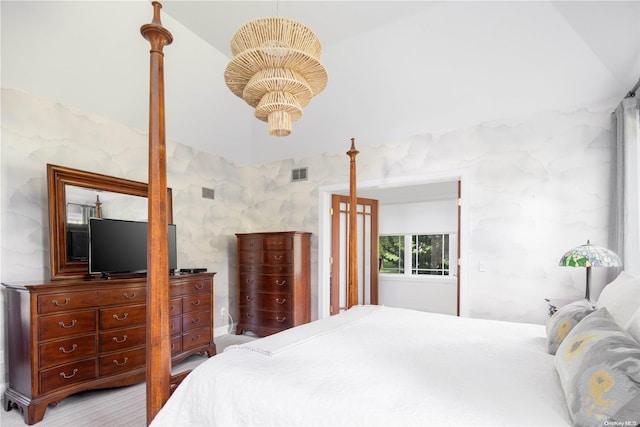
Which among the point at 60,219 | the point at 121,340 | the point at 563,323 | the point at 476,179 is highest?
the point at 476,179

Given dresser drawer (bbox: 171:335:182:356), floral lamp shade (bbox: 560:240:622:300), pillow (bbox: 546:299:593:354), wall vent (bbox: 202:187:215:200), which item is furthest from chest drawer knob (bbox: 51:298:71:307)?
floral lamp shade (bbox: 560:240:622:300)

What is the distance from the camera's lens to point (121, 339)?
9.62ft

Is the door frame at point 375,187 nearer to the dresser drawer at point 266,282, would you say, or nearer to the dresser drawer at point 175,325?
the dresser drawer at point 266,282

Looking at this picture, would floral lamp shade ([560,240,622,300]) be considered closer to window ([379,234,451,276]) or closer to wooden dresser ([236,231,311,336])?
wooden dresser ([236,231,311,336])

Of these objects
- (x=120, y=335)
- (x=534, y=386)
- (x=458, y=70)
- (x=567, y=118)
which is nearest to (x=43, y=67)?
(x=120, y=335)

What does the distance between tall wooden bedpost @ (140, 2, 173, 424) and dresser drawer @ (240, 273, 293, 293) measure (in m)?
2.84

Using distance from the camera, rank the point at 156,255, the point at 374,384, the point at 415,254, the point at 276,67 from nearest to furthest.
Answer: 1. the point at 374,384
2. the point at 156,255
3. the point at 276,67
4. the point at 415,254

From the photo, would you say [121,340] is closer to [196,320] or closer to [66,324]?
[66,324]

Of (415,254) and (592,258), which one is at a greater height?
(592,258)

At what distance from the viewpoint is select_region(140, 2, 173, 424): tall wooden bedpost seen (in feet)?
4.92

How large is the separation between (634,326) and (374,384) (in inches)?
41.5

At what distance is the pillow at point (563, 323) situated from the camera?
1.62m

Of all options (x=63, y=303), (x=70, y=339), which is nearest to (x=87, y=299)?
(x=63, y=303)

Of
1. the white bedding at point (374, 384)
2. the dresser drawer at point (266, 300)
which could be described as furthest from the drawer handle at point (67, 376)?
the dresser drawer at point (266, 300)
